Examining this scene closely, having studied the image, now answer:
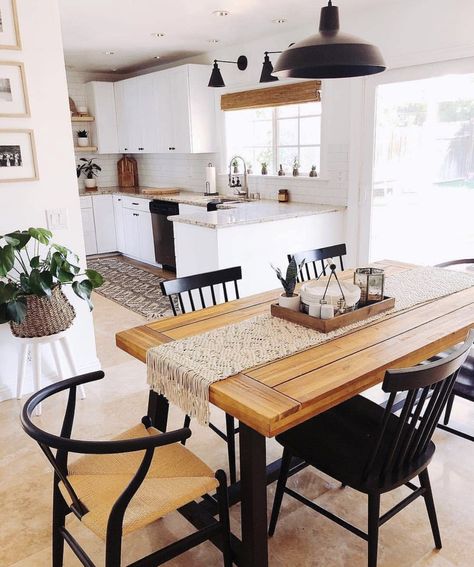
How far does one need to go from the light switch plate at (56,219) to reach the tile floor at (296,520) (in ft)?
3.84

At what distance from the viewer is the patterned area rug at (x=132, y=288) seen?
477 cm

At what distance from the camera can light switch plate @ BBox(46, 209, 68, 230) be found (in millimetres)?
3041

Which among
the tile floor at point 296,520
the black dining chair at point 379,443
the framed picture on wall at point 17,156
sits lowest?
the tile floor at point 296,520

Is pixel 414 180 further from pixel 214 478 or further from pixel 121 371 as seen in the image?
pixel 214 478

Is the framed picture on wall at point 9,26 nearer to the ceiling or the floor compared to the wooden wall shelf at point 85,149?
nearer to the ceiling

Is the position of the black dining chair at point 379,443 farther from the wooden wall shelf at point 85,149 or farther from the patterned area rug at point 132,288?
the wooden wall shelf at point 85,149

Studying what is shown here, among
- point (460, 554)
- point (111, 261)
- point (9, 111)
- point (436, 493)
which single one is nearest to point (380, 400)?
point (436, 493)

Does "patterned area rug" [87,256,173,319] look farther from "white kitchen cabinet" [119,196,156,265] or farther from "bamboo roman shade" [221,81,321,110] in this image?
"bamboo roman shade" [221,81,321,110]

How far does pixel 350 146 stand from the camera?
4.38 m

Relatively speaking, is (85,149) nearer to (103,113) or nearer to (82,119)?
(82,119)

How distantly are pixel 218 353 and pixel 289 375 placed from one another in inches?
11.2

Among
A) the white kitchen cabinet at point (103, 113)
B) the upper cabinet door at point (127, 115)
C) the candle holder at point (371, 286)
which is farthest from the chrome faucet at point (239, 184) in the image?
the candle holder at point (371, 286)

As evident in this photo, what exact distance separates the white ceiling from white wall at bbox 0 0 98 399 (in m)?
0.97

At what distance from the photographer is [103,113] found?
6926 mm
